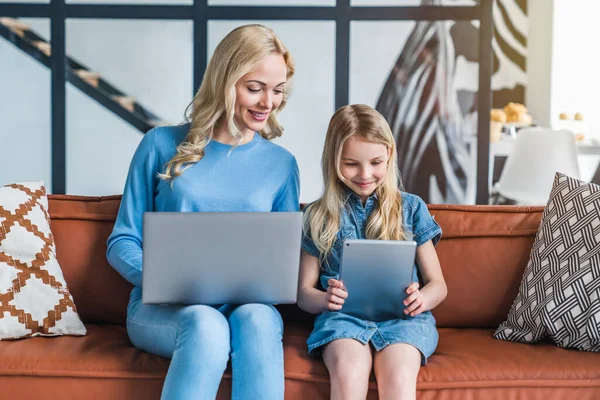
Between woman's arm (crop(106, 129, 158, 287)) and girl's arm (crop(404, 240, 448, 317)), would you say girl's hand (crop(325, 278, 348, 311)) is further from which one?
woman's arm (crop(106, 129, 158, 287))

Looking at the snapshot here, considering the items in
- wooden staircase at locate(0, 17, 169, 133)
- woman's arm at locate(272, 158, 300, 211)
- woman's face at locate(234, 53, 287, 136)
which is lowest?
woman's arm at locate(272, 158, 300, 211)

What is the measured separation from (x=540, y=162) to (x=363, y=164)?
109 inches

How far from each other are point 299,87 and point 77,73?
1323 millimetres

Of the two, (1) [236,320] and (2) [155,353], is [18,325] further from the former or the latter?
(1) [236,320]

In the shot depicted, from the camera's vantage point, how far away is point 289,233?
1.58 metres

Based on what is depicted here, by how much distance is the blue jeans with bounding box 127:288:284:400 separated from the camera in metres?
1.54

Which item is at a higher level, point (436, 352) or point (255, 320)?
point (255, 320)

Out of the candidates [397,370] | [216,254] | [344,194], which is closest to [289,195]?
[344,194]

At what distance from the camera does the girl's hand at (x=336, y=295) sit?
1.76m


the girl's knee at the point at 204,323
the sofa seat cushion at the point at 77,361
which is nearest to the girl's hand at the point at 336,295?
the girl's knee at the point at 204,323

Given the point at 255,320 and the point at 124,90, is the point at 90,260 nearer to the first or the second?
the point at 255,320

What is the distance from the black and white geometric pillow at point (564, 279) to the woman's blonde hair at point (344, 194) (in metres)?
0.37

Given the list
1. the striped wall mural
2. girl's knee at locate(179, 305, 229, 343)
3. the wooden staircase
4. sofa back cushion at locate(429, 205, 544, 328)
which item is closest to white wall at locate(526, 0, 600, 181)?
the striped wall mural

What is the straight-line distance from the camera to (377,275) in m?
1.73
